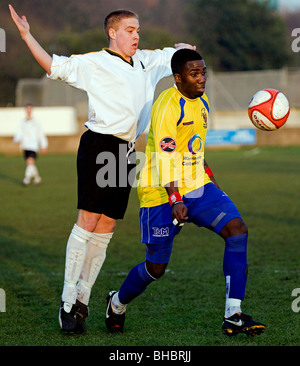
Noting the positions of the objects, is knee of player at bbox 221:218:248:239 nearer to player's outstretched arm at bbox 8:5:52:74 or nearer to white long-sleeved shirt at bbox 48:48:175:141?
white long-sleeved shirt at bbox 48:48:175:141

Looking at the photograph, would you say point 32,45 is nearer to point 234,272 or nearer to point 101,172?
point 101,172

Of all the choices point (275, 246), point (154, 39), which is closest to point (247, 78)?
point (154, 39)

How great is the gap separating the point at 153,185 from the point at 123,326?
1122mm

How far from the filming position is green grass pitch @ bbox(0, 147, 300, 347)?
209 inches

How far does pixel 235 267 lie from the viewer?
17.0 feet

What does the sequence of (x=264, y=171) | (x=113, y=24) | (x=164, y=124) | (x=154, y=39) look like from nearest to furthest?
(x=164, y=124) → (x=113, y=24) → (x=264, y=171) → (x=154, y=39)

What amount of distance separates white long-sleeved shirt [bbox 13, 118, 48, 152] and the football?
14.5m

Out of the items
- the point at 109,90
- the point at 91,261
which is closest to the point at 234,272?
the point at 91,261

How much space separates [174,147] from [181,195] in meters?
0.39

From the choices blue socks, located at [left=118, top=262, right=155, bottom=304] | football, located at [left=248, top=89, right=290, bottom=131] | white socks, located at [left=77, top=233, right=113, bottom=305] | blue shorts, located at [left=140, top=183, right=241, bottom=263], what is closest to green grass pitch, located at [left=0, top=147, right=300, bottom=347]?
blue socks, located at [left=118, top=262, right=155, bottom=304]

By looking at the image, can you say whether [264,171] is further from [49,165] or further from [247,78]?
[247,78]

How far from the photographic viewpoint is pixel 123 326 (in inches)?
219

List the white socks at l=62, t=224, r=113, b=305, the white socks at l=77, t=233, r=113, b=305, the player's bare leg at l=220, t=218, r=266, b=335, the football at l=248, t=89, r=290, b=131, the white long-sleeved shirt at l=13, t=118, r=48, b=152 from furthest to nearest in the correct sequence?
the white long-sleeved shirt at l=13, t=118, r=48, b=152, the football at l=248, t=89, r=290, b=131, the white socks at l=77, t=233, r=113, b=305, the white socks at l=62, t=224, r=113, b=305, the player's bare leg at l=220, t=218, r=266, b=335
